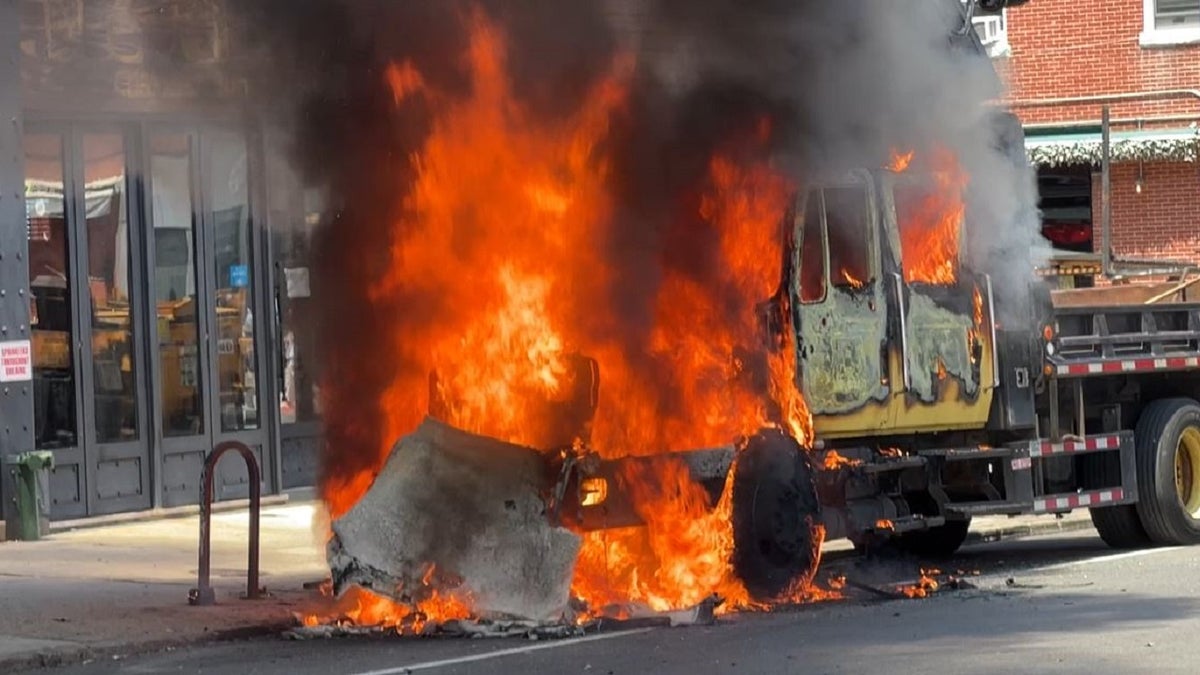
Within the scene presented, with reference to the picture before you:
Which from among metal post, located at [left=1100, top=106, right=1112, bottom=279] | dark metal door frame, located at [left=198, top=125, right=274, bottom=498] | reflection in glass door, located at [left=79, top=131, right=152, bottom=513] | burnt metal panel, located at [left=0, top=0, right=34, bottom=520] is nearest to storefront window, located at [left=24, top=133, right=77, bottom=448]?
reflection in glass door, located at [left=79, top=131, right=152, bottom=513]

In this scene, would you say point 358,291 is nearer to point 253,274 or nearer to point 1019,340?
point 1019,340

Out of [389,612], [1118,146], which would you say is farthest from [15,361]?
[1118,146]

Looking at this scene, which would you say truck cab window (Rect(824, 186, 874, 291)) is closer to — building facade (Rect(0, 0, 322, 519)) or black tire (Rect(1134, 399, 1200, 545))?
black tire (Rect(1134, 399, 1200, 545))

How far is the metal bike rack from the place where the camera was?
468 inches

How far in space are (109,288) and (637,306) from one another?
6.10 meters

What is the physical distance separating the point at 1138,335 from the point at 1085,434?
78 centimetres

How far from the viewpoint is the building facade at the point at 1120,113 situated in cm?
2647

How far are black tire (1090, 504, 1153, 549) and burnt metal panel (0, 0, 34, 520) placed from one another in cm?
754

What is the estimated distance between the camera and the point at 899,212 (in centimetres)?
1292

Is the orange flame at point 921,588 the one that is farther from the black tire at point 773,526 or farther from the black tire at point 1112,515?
the black tire at point 1112,515

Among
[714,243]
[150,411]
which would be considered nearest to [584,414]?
[714,243]

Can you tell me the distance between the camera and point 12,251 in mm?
15258

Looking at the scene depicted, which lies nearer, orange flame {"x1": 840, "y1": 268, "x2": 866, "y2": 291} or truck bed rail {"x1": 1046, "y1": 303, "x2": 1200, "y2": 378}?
orange flame {"x1": 840, "y1": 268, "x2": 866, "y2": 291}

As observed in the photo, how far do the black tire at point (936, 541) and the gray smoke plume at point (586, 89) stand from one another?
2913mm
